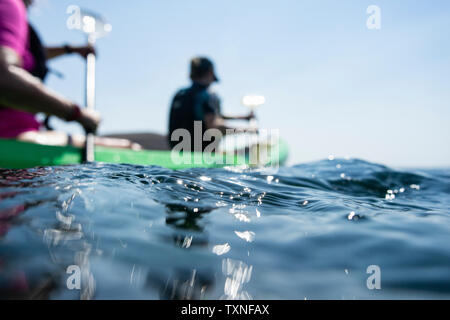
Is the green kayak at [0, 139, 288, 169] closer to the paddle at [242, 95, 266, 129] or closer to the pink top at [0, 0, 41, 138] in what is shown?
the pink top at [0, 0, 41, 138]

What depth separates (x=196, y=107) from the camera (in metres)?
4.75

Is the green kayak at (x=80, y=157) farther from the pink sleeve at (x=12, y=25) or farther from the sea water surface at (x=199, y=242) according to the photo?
the sea water surface at (x=199, y=242)

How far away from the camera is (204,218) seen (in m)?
1.21

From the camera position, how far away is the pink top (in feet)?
6.64

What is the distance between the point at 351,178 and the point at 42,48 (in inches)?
134

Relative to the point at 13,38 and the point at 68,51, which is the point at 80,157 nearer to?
the point at 13,38

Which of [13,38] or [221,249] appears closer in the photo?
[221,249]

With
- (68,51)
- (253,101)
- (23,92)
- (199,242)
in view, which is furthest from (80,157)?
(253,101)

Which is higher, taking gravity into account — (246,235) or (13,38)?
(13,38)

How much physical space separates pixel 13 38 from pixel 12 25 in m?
0.10

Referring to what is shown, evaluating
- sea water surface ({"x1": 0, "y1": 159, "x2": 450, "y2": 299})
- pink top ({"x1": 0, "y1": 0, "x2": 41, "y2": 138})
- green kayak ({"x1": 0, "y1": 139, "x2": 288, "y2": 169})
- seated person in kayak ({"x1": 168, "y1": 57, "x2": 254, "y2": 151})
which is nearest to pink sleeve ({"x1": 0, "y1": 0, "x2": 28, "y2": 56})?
pink top ({"x1": 0, "y1": 0, "x2": 41, "y2": 138})

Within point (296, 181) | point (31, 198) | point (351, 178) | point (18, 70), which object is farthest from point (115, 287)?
point (351, 178)

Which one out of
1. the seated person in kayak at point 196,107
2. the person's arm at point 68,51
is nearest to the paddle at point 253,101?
the seated person in kayak at point 196,107

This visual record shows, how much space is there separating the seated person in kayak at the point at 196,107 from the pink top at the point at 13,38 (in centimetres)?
243
